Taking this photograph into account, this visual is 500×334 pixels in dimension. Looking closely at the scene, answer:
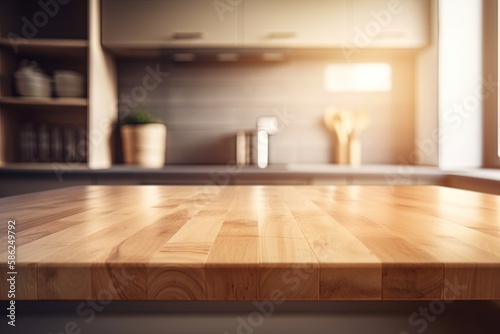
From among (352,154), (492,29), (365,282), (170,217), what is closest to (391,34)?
(492,29)

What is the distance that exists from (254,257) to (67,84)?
7.67ft

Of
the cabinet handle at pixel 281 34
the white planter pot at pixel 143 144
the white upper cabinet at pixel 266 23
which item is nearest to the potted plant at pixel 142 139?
the white planter pot at pixel 143 144

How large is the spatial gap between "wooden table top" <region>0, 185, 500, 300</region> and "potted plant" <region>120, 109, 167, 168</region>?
71.0 inches

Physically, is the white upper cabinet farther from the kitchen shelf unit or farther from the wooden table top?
the wooden table top

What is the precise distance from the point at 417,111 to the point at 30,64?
2545 mm

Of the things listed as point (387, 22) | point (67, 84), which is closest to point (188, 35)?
point (67, 84)

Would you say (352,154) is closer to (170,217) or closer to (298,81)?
(298,81)

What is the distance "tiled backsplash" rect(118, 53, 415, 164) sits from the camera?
280 centimetres

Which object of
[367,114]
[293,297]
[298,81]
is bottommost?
[293,297]

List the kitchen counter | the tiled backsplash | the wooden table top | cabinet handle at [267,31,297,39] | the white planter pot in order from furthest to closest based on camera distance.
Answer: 1. the tiled backsplash
2. the white planter pot
3. cabinet handle at [267,31,297,39]
4. the kitchen counter
5. the wooden table top

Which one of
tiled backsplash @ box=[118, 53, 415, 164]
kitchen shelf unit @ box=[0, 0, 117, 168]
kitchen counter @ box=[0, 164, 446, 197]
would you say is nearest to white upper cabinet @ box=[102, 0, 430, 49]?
kitchen shelf unit @ box=[0, 0, 117, 168]

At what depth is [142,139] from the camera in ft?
8.33

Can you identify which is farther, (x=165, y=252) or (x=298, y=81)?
(x=298, y=81)

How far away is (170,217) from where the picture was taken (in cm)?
76
